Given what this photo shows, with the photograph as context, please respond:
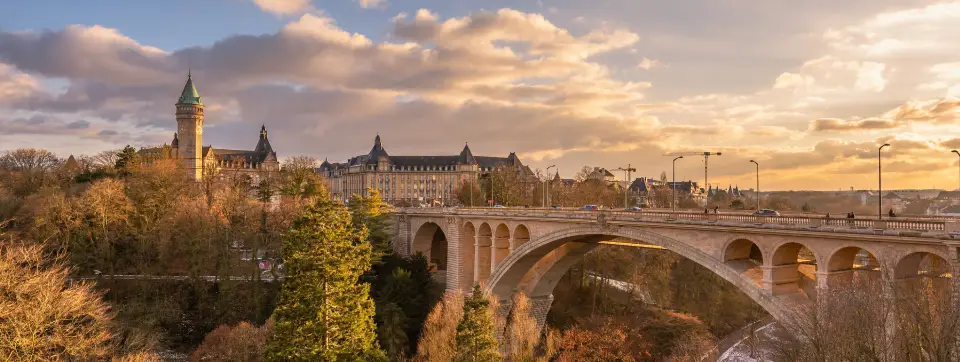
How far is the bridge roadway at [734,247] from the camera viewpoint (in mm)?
20891

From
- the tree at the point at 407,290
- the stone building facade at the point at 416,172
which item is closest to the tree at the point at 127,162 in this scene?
the tree at the point at 407,290

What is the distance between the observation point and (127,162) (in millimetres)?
72688

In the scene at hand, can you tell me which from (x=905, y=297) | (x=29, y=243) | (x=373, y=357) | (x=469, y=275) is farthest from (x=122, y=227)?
(x=905, y=297)

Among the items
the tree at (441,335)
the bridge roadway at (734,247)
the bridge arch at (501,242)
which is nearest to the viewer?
the bridge roadway at (734,247)

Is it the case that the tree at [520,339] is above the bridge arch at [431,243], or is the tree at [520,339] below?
below

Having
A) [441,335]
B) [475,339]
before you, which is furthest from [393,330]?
[475,339]

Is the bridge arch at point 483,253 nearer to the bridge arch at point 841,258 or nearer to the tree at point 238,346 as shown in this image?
the tree at point 238,346

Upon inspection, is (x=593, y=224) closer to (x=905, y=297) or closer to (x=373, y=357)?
(x=373, y=357)

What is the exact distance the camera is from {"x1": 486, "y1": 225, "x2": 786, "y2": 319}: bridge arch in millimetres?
26031

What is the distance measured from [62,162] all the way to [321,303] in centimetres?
8100

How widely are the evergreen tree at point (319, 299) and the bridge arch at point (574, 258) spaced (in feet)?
46.6

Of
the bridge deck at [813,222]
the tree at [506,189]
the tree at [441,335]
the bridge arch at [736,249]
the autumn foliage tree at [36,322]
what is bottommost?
the tree at [441,335]

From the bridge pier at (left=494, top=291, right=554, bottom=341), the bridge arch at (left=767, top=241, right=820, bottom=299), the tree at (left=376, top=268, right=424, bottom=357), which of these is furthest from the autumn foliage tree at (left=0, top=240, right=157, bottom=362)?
the bridge pier at (left=494, top=291, right=554, bottom=341)

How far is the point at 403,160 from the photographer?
177250 mm
